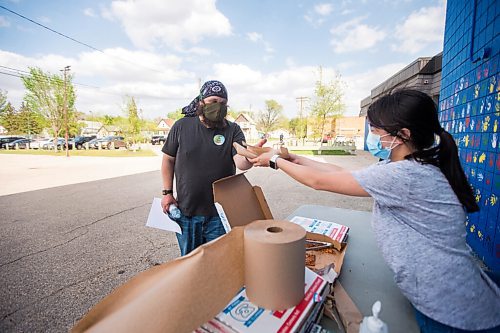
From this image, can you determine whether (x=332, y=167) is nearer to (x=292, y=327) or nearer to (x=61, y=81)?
(x=292, y=327)

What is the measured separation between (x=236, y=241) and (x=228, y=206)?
12.2 inches

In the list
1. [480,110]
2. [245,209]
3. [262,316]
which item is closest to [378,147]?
[245,209]

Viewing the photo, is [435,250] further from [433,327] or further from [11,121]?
[11,121]

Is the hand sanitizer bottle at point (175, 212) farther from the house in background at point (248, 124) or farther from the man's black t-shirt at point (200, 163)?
the house in background at point (248, 124)

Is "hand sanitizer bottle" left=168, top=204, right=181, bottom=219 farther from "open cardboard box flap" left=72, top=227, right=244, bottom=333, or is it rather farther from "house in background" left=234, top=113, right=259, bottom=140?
"house in background" left=234, top=113, right=259, bottom=140

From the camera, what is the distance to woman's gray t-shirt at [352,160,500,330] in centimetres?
88

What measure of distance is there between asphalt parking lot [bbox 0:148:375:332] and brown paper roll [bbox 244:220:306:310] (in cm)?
216

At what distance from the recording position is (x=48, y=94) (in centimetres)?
1941

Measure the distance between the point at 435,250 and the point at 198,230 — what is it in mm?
1440

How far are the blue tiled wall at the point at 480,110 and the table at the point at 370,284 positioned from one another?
1.53 m

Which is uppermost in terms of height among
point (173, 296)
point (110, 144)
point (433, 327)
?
point (173, 296)

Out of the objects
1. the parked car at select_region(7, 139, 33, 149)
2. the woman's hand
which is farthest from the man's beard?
the parked car at select_region(7, 139, 33, 149)

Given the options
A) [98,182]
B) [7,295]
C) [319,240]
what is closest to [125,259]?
[7,295]

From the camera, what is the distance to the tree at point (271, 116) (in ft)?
142
